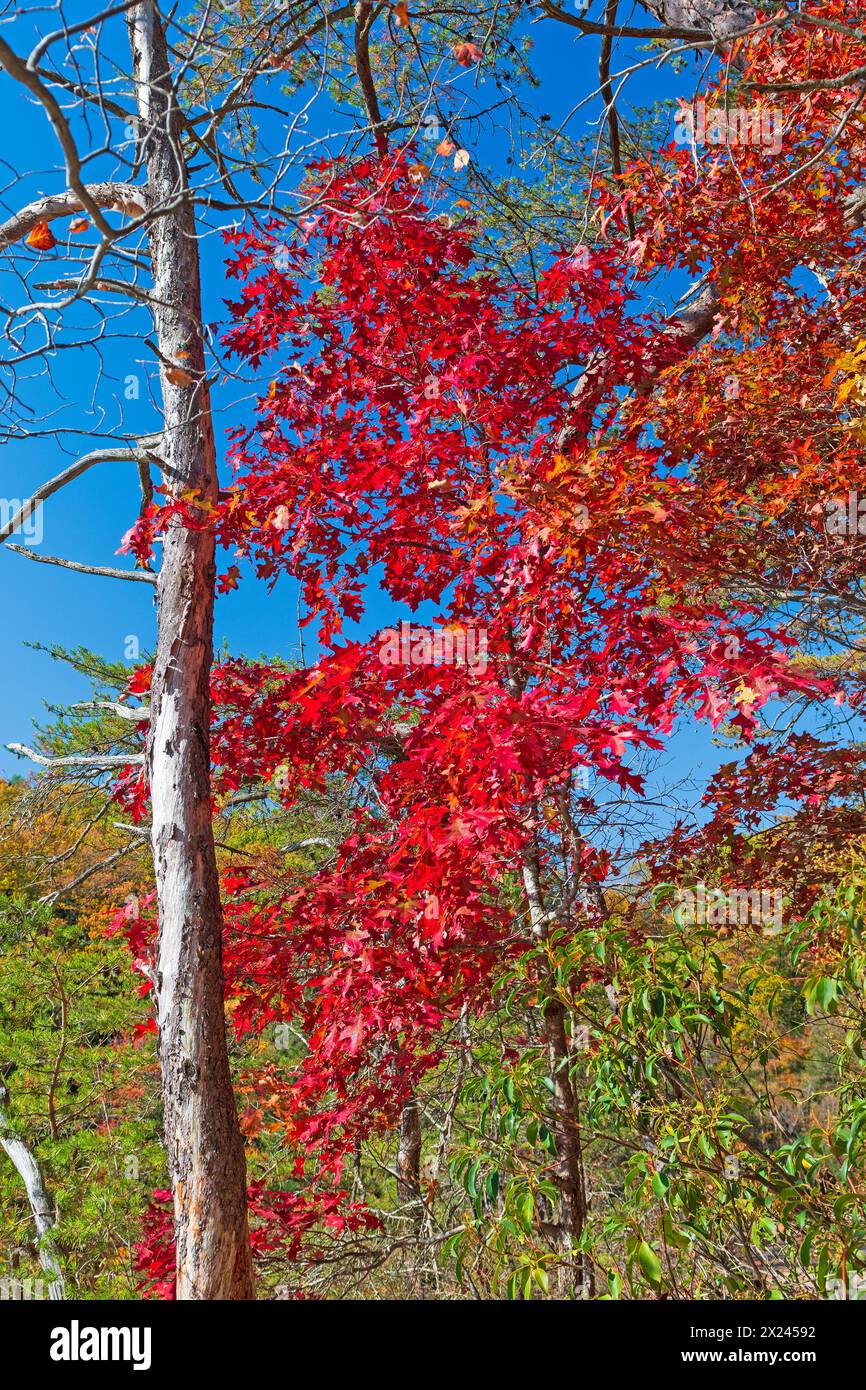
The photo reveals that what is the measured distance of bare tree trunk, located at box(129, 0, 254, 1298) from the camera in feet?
10.9

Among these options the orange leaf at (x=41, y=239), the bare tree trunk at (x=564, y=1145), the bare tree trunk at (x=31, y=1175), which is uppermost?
the orange leaf at (x=41, y=239)

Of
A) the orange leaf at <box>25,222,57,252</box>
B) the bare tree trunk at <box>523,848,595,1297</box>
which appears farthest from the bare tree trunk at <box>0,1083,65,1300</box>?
the orange leaf at <box>25,222,57,252</box>

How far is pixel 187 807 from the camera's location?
146 inches

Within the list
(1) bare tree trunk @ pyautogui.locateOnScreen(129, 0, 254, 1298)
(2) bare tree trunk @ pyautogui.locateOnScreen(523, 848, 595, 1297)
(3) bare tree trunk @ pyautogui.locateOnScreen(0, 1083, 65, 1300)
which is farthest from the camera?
(3) bare tree trunk @ pyautogui.locateOnScreen(0, 1083, 65, 1300)

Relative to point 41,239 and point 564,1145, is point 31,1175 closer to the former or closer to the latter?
point 564,1145

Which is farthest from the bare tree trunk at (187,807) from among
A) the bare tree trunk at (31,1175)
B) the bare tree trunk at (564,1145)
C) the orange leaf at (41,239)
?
the bare tree trunk at (31,1175)

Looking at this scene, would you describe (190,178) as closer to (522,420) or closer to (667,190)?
(522,420)

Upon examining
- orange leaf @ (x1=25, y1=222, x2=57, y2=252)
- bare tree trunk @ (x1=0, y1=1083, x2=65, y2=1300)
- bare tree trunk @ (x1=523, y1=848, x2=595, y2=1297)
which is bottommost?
bare tree trunk @ (x1=0, y1=1083, x2=65, y2=1300)

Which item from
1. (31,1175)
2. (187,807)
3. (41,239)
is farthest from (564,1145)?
(31,1175)

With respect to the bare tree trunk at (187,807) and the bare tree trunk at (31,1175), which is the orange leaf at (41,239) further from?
the bare tree trunk at (31,1175)

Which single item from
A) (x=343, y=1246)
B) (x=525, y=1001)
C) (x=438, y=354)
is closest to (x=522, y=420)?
(x=438, y=354)

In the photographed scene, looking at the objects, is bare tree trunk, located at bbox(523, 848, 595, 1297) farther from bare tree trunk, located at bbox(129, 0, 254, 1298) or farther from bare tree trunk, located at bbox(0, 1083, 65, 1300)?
bare tree trunk, located at bbox(0, 1083, 65, 1300)

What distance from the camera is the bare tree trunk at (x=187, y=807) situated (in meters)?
3.34

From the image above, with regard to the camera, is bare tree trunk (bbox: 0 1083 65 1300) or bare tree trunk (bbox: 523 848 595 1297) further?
bare tree trunk (bbox: 0 1083 65 1300)
